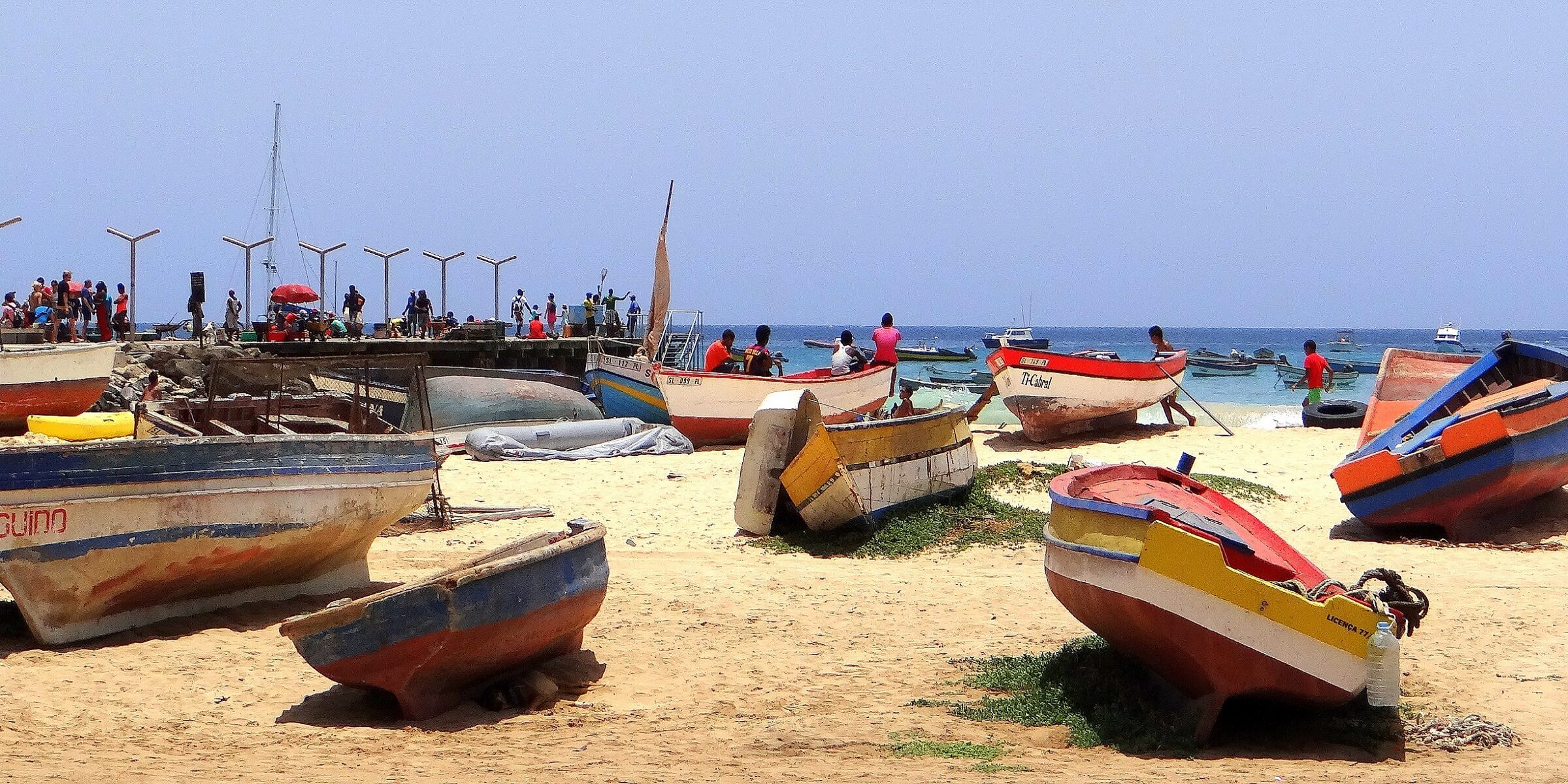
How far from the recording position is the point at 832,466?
11.4 meters

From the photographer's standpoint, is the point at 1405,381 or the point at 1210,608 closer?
the point at 1210,608

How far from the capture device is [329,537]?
29.9 ft

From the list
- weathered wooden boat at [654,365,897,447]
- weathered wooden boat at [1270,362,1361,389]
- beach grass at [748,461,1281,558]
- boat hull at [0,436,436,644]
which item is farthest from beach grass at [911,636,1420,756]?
weathered wooden boat at [1270,362,1361,389]

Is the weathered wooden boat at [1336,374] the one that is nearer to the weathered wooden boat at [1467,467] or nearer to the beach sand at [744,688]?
the weathered wooden boat at [1467,467]

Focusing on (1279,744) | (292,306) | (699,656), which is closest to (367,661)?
(699,656)

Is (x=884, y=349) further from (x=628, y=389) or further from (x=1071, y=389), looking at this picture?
(x=628, y=389)

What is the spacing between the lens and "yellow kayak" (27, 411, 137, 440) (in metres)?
15.8

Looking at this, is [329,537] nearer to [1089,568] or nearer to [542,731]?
[542,731]

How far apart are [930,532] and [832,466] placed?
125 centimetres

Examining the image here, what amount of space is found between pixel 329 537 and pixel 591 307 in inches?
950

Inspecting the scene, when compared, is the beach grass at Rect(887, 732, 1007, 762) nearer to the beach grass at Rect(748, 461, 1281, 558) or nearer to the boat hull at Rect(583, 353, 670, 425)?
the beach grass at Rect(748, 461, 1281, 558)

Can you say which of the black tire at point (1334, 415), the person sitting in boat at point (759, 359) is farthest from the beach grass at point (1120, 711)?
the black tire at point (1334, 415)

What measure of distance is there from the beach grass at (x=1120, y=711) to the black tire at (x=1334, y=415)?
530 inches

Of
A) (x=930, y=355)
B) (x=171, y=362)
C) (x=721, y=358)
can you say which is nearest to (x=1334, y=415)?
(x=721, y=358)
